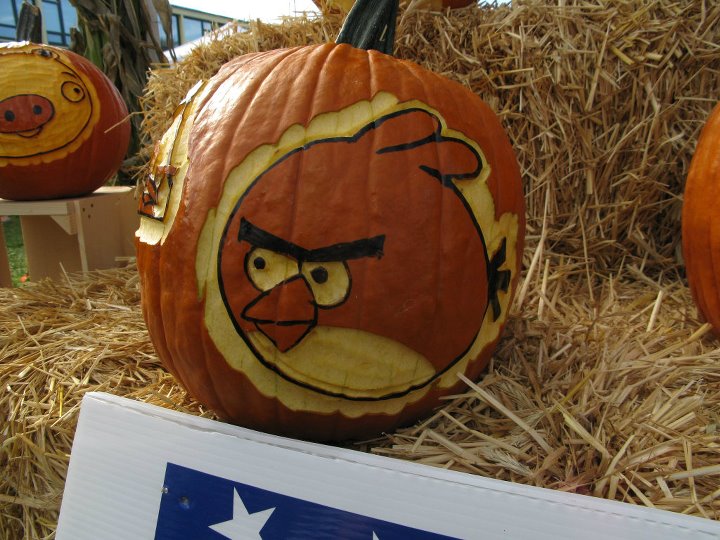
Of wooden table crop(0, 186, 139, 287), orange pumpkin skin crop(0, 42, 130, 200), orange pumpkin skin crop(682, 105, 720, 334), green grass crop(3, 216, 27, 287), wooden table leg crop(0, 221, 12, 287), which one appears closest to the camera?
orange pumpkin skin crop(682, 105, 720, 334)

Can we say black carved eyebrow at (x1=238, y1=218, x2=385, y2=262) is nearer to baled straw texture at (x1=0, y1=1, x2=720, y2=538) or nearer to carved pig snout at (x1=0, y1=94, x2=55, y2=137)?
baled straw texture at (x1=0, y1=1, x2=720, y2=538)

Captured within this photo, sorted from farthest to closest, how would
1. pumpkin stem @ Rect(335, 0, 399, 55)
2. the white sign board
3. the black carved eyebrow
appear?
pumpkin stem @ Rect(335, 0, 399, 55), the black carved eyebrow, the white sign board

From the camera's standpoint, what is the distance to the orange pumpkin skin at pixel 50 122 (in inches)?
76.6

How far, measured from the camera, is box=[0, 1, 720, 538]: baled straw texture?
0.94 m

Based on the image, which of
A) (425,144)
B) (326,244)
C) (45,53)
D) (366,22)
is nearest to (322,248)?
(326,244)

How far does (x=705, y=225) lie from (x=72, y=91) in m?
2.11

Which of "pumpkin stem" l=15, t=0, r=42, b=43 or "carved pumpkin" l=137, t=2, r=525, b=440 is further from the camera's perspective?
"pumpkin stem" l=15, t=0, r=42, b=43

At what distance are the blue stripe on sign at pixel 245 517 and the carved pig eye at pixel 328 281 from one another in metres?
0.30

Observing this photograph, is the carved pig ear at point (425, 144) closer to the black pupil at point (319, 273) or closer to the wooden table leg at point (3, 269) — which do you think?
the black pupil at point (319, 273)

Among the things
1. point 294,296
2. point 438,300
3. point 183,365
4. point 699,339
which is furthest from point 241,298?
point 699,339

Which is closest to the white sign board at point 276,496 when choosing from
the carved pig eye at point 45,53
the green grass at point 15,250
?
the carved pig eye at point 45,53

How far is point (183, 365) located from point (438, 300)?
478 millimetres

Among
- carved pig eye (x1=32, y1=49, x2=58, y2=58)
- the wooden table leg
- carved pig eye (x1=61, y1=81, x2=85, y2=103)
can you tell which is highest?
carved pig eye (x1=32, y1=49, x2=58, y2=58)

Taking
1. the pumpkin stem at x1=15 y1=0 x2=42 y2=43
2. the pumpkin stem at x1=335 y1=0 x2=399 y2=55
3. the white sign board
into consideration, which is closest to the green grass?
the pumpkin stem at x1=15 y1=0 x2=42 y2=43
